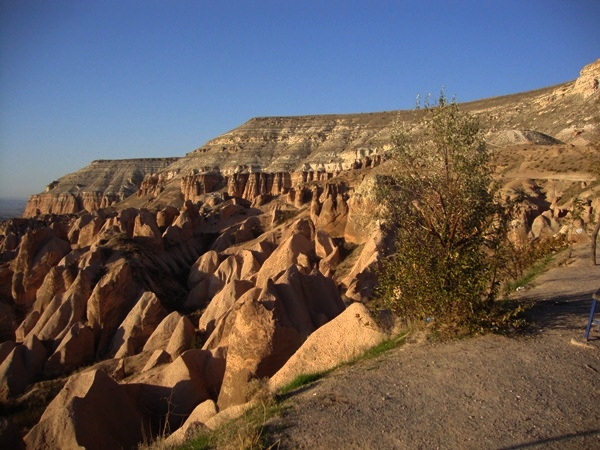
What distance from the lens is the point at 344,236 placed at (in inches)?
1264

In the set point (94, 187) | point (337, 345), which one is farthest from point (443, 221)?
point (94, 187)

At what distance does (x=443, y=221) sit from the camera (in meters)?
8.43

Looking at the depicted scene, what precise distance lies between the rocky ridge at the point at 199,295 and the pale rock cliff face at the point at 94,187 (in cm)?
5222

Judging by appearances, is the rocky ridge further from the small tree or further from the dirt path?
the dirt path

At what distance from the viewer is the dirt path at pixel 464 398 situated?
514cm

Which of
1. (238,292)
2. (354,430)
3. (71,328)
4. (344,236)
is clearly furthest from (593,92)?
(354,430)

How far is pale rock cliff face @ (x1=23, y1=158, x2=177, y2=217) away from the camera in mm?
108438

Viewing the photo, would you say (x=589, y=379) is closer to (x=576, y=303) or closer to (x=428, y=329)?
(x=428, y=329)

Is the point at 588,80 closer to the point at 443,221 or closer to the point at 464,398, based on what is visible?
the point at 443,221

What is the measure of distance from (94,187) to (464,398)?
129206 mm

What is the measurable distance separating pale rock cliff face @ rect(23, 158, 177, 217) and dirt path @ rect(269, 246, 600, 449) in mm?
94364

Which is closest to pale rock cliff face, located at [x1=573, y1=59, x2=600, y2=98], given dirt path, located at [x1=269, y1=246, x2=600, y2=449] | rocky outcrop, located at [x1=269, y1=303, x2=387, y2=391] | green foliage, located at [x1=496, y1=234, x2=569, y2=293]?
green foliage, located at [x1=496, y1=234, x2=569, y2=293]

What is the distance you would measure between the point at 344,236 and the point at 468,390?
26048 mm

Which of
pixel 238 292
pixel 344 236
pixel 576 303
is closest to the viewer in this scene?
pixel 576 303
